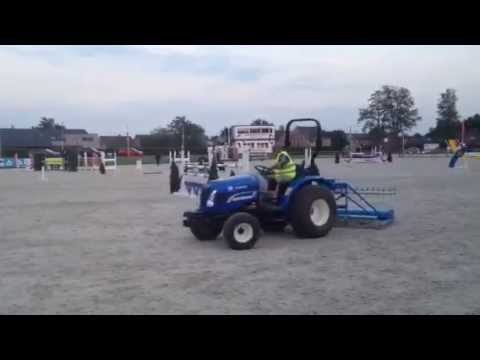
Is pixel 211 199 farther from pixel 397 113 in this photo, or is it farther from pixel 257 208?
pixel 397 113

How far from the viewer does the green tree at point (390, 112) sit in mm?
97500

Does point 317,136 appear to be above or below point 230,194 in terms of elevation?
above

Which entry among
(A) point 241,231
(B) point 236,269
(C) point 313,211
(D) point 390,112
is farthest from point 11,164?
(D) point 390,112

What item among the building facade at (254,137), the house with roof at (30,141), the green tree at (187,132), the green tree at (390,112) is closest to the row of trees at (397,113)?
the green tree at (390,112)

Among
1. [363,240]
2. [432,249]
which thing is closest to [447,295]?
[432,249]

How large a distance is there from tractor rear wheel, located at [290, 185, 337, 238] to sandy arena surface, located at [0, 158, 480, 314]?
0.21 m

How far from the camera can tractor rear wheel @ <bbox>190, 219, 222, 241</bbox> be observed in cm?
803

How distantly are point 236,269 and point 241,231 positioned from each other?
130 cm

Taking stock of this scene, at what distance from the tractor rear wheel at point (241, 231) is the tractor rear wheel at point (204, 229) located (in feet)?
2.57

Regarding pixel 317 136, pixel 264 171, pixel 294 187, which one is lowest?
pixel 294 187

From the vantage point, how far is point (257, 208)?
26.3ft

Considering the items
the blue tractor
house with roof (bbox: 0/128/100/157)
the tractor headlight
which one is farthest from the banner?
the tractor headlight

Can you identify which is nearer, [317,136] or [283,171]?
[283,171]

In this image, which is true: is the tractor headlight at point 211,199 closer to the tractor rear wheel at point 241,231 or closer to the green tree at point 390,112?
the tractor rear wheel at point 241,231
